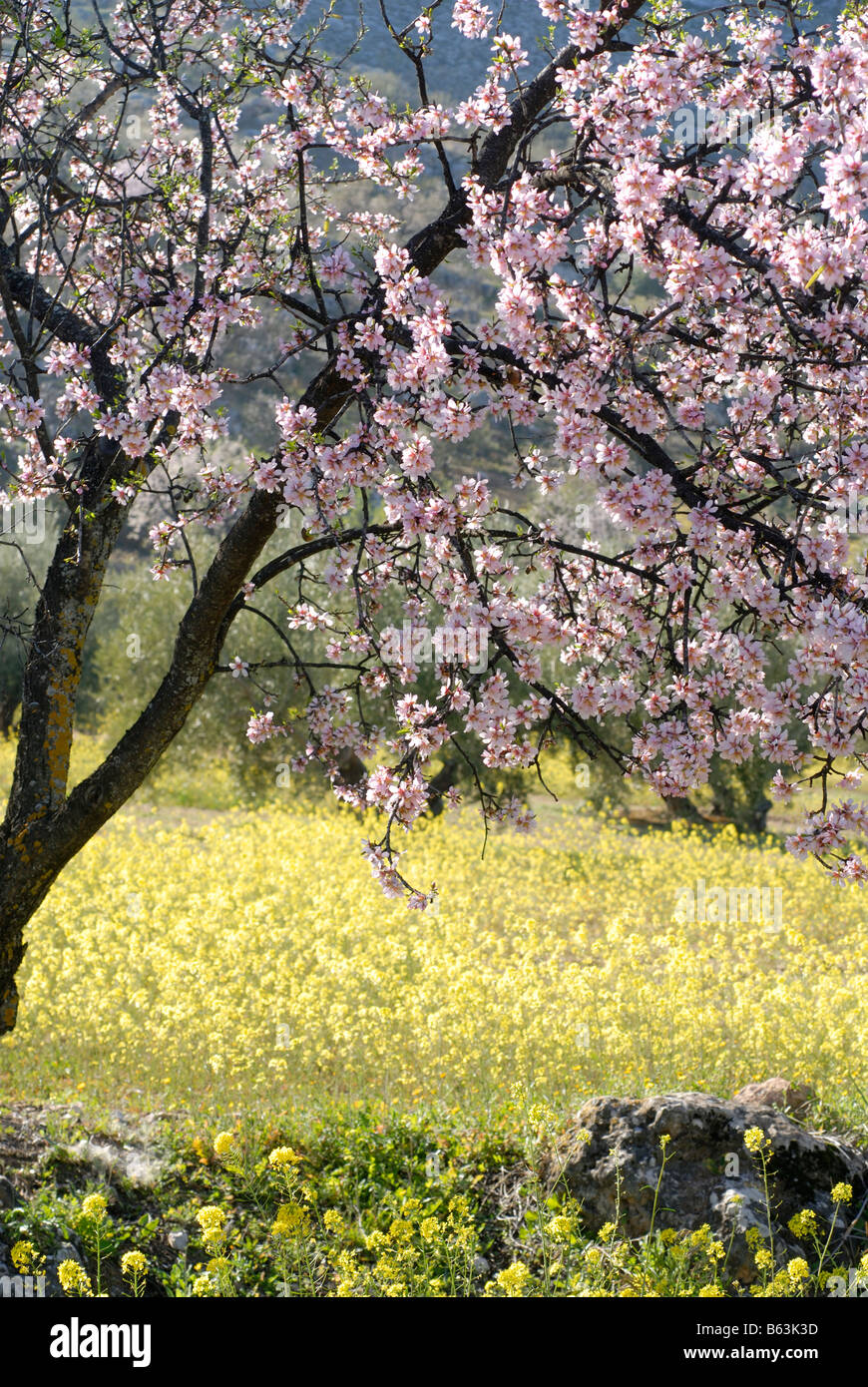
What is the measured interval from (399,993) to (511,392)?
5298 mm

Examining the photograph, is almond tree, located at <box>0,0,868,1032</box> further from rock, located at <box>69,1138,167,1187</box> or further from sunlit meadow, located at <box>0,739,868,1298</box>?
sunlit meadow, located at <box>0,739,868,1298</box>

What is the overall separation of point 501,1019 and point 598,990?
112 centimetres

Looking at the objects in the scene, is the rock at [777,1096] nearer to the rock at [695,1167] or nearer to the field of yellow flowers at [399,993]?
the field of yellow flowers at [399,993]

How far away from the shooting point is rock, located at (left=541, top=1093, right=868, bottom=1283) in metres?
4.91

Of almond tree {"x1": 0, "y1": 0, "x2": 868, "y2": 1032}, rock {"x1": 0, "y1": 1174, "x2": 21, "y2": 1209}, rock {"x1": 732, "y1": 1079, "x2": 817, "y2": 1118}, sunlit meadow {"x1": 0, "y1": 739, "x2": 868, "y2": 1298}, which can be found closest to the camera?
almond tree {"x1": 0, "y1": 0, "x2": 868, "y2": 1032}

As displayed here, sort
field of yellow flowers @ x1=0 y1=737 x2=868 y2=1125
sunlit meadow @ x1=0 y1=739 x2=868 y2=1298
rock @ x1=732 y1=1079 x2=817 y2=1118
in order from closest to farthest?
sunlit meadow @ x1=0 y1=739 x2=868 y2=1298 < rock @ x1=732 y1=1079 x2=817 y2=1118 < field of yellow flowers @ x1=0 y1=737 x2=868 y2=1125

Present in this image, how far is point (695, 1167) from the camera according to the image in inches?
201

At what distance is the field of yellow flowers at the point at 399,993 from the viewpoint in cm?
686

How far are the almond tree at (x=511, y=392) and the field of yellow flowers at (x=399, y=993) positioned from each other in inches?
94.1

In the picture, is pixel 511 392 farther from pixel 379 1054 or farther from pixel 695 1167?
pixel 379 1054

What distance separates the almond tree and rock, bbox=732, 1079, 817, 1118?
2.47 m

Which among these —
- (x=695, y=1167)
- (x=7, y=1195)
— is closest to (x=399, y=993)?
(x=695, y=1167)

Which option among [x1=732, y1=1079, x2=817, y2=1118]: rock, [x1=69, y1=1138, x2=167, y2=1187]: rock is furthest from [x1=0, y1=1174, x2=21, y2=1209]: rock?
[x1=732, y1=1079, x2=817, y2=1118]: rock
